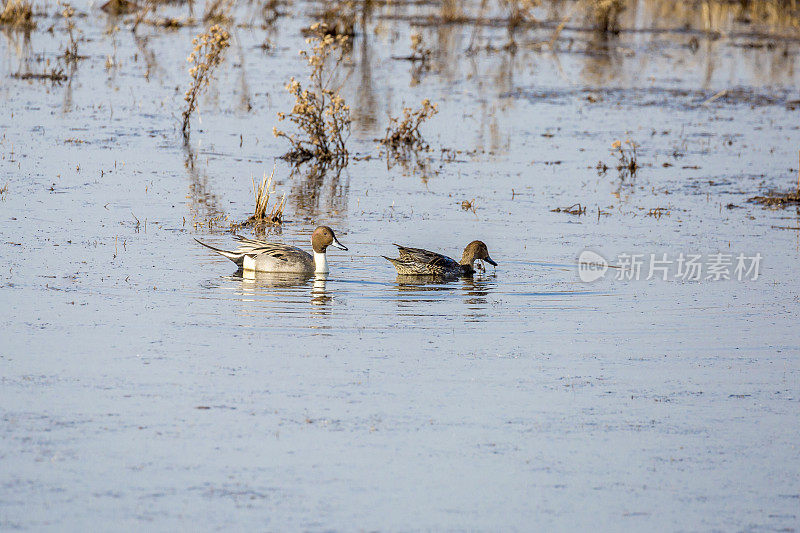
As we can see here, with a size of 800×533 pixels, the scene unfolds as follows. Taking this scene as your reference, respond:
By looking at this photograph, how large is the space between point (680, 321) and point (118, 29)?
21197 millimetres

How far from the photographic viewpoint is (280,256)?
10680 millimetres

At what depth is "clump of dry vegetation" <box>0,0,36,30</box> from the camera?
26.1 m

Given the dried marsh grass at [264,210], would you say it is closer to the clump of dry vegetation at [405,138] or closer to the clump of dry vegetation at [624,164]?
the clump of dry vegetation at [405,138]

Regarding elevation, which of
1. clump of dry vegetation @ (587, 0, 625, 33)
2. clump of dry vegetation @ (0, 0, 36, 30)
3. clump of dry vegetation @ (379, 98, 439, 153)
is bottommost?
clump of dry vegetation @ (379, 98, 439, 153)

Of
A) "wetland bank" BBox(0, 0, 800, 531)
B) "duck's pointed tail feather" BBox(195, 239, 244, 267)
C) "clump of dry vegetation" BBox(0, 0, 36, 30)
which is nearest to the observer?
"wetland bank" BBox(0, 0, 800, 531)

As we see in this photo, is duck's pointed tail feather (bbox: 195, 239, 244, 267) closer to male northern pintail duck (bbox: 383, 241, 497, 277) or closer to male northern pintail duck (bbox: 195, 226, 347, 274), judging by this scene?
male northern pintail duck (bbox: 195, 226, 347, 274)

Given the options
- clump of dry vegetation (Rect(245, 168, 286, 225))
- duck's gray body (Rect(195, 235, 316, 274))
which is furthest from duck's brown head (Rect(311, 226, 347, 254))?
clump of dry vegetation (Rect(245, 168, 286, 225))

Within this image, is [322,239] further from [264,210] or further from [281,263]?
[264,210]

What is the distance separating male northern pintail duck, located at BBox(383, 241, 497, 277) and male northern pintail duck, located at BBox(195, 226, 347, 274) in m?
0.62

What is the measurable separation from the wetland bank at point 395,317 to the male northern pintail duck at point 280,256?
15 centimetres

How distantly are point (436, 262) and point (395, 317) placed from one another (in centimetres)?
174

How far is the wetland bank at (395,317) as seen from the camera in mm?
5879

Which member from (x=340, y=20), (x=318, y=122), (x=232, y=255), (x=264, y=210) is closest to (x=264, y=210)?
(x=264, y=210)

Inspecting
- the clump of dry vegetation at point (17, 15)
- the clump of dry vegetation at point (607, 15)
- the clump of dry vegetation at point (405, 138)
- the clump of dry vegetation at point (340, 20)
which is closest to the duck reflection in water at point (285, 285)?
the clump of dry vegetation at point (405, 138)
